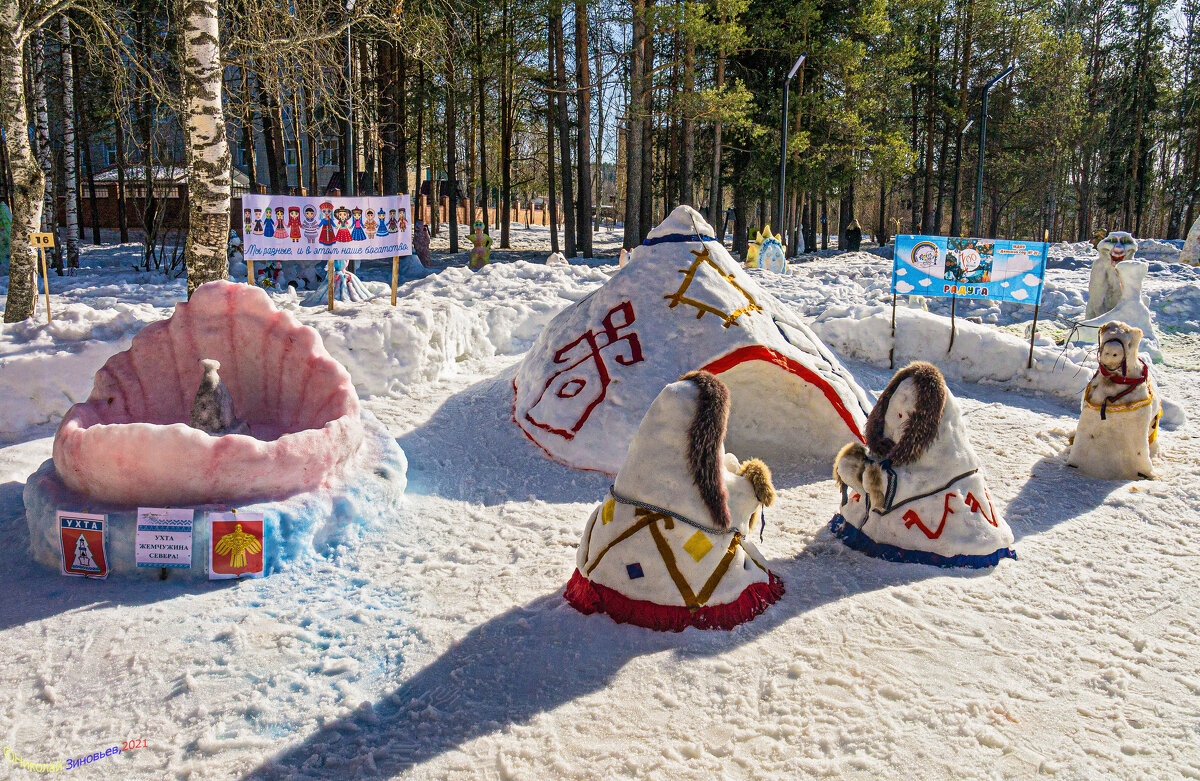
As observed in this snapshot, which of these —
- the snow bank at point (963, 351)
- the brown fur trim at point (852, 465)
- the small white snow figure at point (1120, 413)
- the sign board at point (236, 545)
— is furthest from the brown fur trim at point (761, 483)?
the snow bank at point (963, 351)

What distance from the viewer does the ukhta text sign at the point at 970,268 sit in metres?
7.36

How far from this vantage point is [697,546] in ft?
9.92

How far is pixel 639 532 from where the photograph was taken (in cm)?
304

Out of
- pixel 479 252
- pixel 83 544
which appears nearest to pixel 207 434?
pixel 83 544

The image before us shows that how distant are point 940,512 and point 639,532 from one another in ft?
5.38

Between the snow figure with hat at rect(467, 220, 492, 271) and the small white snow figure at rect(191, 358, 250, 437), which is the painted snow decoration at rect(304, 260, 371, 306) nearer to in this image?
the snow figure with hat at rect(467, 220, 492, 271)

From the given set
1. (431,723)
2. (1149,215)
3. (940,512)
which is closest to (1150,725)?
(940,512)

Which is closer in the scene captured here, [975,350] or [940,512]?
[940,512]

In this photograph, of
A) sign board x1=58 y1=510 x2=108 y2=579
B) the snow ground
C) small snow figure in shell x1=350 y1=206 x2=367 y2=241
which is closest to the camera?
the snow ground

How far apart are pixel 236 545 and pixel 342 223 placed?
4287 mm

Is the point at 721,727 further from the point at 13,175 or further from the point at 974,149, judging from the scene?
the point at 974,149

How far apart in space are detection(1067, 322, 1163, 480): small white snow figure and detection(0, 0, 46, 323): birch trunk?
27.9 feet

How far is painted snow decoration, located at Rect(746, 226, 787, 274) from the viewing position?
15.2 m

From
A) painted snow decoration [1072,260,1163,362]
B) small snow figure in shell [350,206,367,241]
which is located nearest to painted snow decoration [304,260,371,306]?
small snow figure in shell [350,206,367,241]
